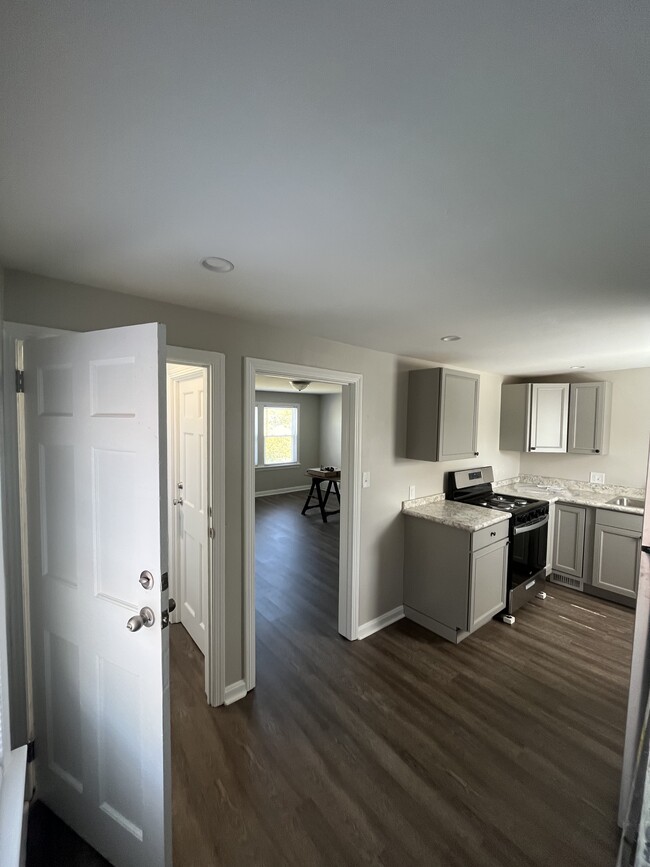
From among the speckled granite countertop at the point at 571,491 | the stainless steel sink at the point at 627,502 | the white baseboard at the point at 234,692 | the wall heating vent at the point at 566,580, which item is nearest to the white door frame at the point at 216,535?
the white baseboard at the point at 234,692

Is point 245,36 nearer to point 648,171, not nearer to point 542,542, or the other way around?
point 648,171

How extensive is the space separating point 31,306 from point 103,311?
0.25m

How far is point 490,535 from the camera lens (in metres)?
2.72

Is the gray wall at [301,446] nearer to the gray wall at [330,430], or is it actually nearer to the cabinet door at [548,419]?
the gray wall at [330,430]

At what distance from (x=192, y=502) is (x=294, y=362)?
1.23 metres

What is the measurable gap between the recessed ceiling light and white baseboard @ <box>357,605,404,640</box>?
8.81 feet

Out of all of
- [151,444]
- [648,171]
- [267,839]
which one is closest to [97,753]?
[267,839]

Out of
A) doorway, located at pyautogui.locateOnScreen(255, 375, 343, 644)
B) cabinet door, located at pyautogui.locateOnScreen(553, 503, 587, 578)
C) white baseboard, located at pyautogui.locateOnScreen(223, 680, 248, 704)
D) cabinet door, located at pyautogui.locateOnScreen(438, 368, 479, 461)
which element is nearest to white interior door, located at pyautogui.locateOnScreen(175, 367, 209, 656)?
white baseboard, located at pyautogui.locateOnScreen(223, 680, 248, 704)

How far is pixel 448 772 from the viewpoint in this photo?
1.66 m

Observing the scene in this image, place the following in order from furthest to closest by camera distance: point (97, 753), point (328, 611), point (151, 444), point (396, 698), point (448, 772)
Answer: point (328, 611) < point (396, 698) < point (448, 772) < point (97, 753) < point (151, 444)

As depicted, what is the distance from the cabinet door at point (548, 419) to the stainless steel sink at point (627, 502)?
66cm

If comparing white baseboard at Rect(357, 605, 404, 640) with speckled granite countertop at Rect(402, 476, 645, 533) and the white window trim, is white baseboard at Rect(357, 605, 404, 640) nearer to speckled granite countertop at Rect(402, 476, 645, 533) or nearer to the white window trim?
speckled granite countertop at Rect(402, 476, 645, 533)

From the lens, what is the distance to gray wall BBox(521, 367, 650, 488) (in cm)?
351

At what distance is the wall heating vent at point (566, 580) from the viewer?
3.54m
